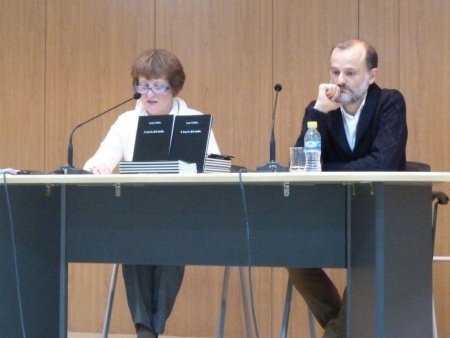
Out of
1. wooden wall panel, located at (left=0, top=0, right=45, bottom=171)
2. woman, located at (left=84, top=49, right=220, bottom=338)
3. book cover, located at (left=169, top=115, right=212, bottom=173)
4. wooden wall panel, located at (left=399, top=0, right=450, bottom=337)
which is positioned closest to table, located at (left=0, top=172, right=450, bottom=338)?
book cover, located at (left=169, top=115, right=212, bottom=173)

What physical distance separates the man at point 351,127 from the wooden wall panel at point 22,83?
1925 mm

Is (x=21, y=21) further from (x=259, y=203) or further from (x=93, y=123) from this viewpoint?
(x=259, y=203)

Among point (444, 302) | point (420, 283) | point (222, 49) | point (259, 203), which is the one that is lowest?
point (444, 302)

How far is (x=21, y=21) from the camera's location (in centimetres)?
430

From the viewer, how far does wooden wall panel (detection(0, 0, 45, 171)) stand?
4254 mm

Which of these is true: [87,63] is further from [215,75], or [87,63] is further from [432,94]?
[432,94]

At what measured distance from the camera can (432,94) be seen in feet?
12.2

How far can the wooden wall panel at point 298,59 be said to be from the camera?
12.6ft

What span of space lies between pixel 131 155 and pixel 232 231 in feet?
3.21

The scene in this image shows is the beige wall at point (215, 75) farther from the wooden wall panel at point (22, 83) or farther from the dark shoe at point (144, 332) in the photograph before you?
the dark shoe at point (144, 332)

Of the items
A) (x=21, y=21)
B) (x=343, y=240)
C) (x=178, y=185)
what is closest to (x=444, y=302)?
(x=343, y=240)

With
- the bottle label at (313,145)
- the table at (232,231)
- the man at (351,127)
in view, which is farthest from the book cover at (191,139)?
the man at (351,127)

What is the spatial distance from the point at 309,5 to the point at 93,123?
1428mm

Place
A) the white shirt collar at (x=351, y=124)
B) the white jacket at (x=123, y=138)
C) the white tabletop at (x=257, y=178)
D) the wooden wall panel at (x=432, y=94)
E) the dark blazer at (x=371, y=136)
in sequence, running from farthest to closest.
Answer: the wooden wall panel at (x=432, y=94), the white jacket at (x=123, y=138), the white shirt collar at (x=351, y=124), the dark blazer at (x=371, y=136), the white tabletop at (x=257, y=178)
